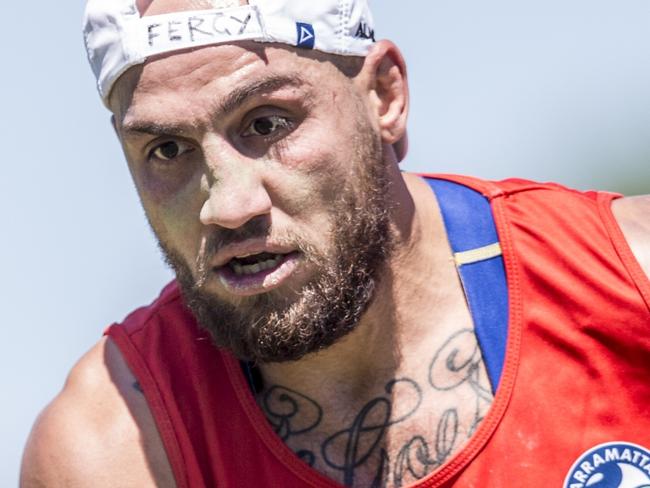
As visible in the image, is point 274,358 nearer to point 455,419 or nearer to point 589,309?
point 455,419

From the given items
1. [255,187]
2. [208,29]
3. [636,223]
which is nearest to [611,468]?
[636,223]

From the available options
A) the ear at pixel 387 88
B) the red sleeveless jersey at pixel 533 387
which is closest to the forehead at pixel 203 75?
the ear at pixel 387 88

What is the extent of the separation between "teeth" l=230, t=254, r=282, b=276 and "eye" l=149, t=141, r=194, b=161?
1.18 feet

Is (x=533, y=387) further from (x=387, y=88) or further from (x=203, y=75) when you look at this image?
(x=203, y=75)

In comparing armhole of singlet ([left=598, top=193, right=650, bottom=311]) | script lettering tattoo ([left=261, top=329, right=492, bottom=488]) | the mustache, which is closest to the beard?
the mustache

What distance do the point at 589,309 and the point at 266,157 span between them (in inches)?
41.5

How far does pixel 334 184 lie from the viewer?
4.20 metres

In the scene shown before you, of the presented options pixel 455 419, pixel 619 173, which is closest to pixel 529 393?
pixel 455 419

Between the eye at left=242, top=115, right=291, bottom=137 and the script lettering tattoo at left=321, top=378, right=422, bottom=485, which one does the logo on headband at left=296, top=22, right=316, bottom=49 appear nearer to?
the eye at left=242, top=115, right=291, bottom=137

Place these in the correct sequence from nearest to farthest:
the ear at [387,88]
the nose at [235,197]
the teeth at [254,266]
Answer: the nose at [235,197]
the teeth at [254,266]
the ear at [387,88]

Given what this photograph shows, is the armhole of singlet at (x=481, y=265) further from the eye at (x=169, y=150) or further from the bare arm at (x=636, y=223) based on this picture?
the eye at (x=169, y=150)

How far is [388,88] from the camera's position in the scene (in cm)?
461

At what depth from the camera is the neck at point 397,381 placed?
4.26m

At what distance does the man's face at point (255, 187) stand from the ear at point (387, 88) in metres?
0.22
